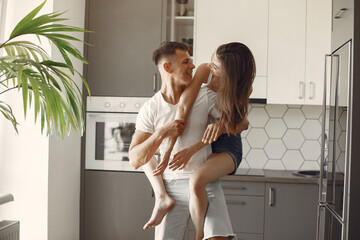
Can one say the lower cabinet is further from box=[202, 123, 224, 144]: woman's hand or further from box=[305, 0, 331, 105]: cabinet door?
box=[202, 123, 224, 144]: woman's hand

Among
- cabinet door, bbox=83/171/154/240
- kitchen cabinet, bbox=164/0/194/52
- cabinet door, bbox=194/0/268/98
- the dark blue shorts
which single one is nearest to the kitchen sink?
cabinet door, bbox=194/0/268/98

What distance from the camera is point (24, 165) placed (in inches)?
118

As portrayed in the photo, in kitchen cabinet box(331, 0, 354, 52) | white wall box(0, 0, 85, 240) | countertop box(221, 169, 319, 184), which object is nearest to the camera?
kitchen cabinet box(331, 0, 354, 52)

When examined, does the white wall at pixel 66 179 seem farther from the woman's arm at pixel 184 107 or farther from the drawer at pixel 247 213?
the woman's arm at pixel 184 107

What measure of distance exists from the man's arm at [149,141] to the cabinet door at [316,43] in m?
2.37

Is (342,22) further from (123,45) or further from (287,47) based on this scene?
(123,45)

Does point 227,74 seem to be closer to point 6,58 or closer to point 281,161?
point 6,58

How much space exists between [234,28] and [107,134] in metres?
1.37

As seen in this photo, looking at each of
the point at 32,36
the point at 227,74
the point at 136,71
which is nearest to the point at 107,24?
the point at 136,71

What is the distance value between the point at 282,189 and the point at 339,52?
124cm

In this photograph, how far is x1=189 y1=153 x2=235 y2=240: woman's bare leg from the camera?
51.8 inches

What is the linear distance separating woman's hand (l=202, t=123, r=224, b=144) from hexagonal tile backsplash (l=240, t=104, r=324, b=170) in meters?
2.62

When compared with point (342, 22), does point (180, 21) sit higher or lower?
higher

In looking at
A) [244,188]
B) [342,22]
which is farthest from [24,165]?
[342,22]
